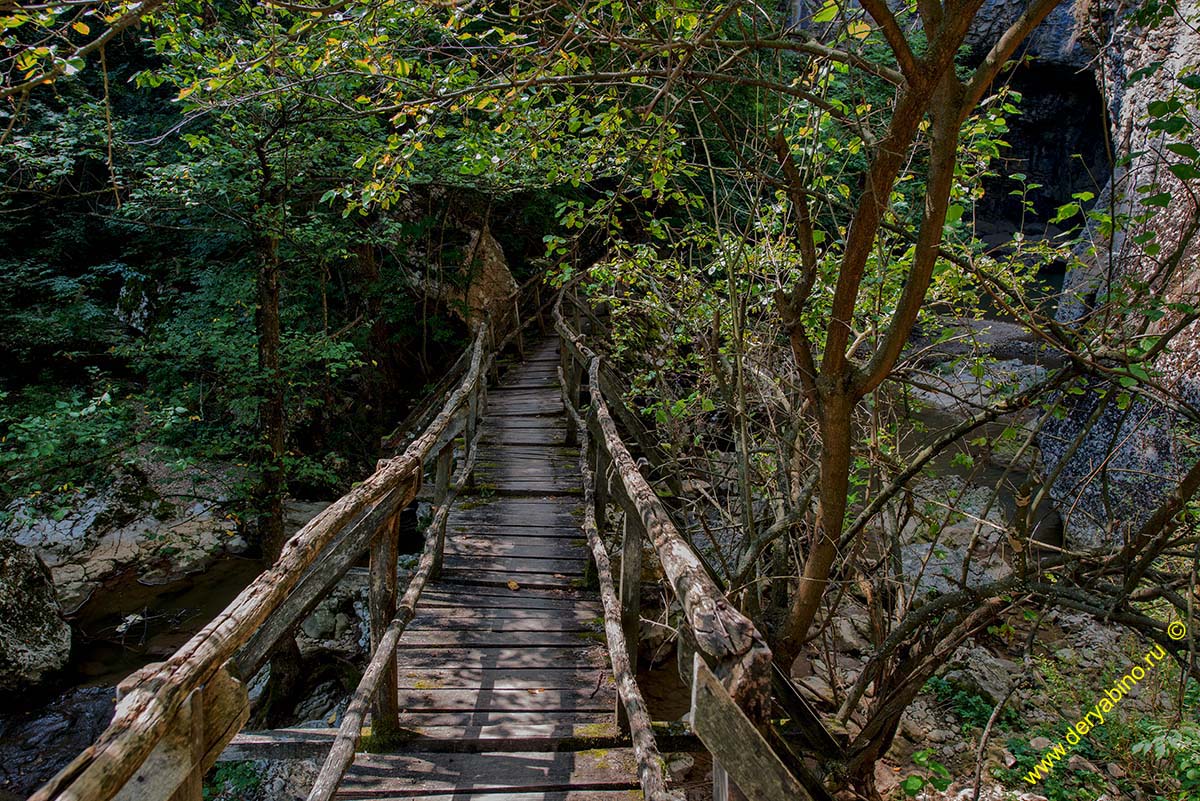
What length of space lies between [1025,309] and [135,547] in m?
11.2

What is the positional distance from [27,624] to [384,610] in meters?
6.12

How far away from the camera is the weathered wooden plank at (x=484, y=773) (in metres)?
2.97

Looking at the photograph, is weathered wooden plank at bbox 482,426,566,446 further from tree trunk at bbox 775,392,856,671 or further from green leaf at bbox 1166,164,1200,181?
green leaf at bbox 1166,164,1200,181

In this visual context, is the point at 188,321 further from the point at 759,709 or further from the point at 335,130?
Result: the point at 759,709

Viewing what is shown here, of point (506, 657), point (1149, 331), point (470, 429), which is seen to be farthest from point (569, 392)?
point (1149, 331)

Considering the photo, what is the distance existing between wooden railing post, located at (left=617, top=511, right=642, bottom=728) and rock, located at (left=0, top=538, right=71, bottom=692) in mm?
6877

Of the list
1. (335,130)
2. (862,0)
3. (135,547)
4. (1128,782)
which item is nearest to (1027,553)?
(862,0)

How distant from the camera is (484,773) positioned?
3111 millimetres

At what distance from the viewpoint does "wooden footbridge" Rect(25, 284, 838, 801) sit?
1.55m

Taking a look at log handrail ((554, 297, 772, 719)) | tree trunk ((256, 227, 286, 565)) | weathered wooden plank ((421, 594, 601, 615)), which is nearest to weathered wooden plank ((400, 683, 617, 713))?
weathered wooden plank ((421, 594, 601, 615))

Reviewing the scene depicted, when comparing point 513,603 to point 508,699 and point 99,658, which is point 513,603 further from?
point 99,658

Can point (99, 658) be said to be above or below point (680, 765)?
below

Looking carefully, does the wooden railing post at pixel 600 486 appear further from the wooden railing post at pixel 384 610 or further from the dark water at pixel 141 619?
the dark water at pixel 141 619

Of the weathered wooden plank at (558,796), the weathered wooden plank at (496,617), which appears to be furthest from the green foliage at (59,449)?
the weathered wooden plank at (558,796)
